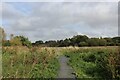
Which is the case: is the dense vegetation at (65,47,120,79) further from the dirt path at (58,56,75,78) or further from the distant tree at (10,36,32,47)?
the distant tree at (10,36,32,47)

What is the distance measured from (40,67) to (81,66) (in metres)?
3.35

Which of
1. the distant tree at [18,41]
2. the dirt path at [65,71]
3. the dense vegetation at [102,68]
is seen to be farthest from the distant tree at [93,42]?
the dirt path at [65,71]

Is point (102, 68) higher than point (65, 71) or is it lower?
higher

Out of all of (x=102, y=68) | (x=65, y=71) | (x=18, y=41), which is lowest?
(x=65, y=71)

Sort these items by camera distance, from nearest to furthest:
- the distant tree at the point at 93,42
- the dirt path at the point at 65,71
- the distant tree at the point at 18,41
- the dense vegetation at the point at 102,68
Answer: the dense vegetation at the point at 102,68, the dirt path at the point at 65,71, the distant tree at the point at 18,41, the distant tree at the point at 93,42

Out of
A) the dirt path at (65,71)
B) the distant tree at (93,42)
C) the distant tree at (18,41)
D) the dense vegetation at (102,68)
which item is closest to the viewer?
the dense vegetation at (102,68)

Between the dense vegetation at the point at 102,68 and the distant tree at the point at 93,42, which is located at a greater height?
the distant tree at the point at 93,42

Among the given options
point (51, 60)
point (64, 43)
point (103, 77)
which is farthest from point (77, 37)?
point (103, 77)

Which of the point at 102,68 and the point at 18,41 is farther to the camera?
the point at 18,41

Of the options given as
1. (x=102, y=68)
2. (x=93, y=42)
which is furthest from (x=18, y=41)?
(x=93, y=42)

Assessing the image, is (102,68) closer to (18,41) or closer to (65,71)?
(65,71)

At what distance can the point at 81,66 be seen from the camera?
51.1ft

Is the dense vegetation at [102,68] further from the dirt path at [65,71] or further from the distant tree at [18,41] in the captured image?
the distant tree at [18,41]

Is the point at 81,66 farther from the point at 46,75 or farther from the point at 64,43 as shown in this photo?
the point at 64,43
